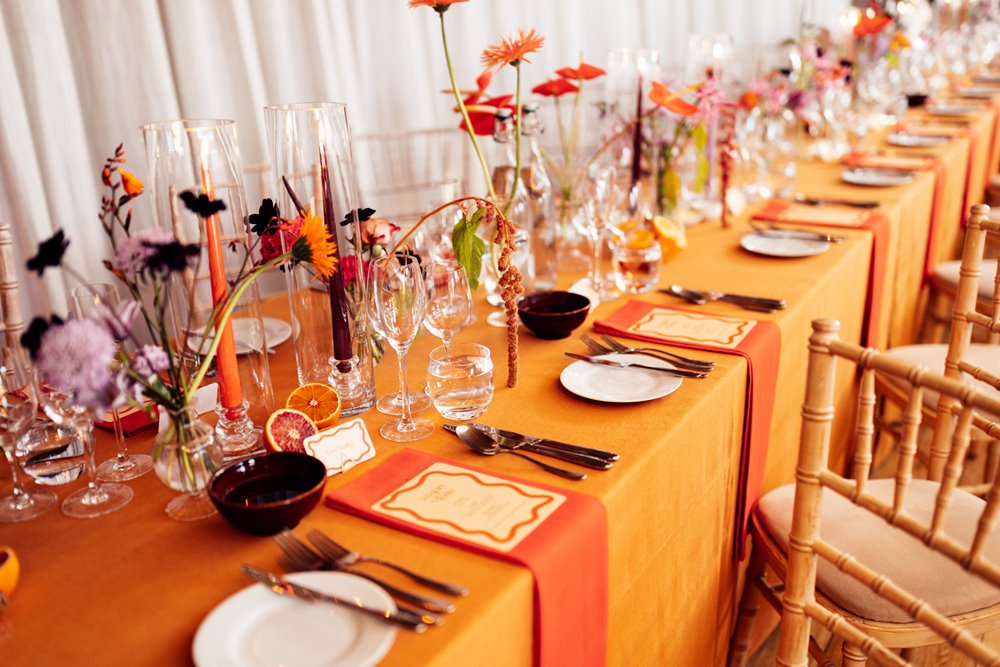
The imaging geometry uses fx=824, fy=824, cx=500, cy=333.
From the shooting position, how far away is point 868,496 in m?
0.96

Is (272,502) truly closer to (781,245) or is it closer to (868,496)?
(868,496)

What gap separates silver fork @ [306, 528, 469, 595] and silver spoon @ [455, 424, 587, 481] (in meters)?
0.24

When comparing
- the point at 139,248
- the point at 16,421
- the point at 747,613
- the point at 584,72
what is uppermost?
the point at 584,72

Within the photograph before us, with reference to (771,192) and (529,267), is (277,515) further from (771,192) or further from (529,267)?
(771,192)

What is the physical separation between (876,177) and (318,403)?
2.17 metres

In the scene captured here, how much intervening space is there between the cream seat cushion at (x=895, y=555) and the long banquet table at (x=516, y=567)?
0.16 metres

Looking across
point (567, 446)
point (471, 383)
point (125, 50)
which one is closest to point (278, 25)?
point (125, 50)

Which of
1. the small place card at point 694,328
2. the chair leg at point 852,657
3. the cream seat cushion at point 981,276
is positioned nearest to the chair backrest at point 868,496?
the chair leg at point 852,657

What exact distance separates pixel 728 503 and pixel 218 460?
0.84 m

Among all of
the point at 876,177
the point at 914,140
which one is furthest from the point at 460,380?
the point at 914,140

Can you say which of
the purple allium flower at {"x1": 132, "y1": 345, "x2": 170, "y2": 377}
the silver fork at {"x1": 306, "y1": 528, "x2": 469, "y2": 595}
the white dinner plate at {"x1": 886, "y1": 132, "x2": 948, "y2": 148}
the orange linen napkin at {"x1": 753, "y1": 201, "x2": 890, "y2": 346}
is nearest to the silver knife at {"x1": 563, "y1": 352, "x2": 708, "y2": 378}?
the silver fork at {"x1": 306, "y1": 528, "x2": 469, "y2": 595}

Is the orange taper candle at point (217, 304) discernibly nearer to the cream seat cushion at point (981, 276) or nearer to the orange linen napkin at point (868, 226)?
the orange linen napkin at point (868, 226)

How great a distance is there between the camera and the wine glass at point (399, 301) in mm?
1096

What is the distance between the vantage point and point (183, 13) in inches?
88.4
